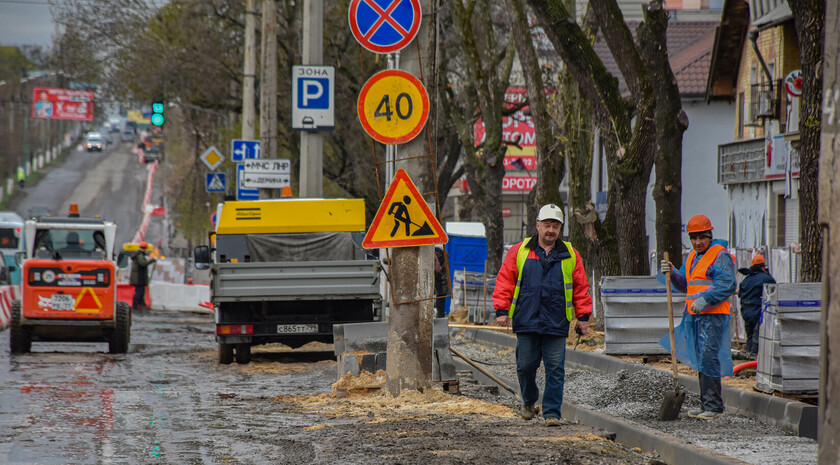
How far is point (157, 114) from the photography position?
32.4 m

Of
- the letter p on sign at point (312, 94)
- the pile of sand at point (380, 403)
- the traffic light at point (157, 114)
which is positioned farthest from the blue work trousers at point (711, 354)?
the traffic light at point (157, 114)

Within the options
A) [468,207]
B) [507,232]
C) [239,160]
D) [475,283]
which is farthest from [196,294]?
[507,232]

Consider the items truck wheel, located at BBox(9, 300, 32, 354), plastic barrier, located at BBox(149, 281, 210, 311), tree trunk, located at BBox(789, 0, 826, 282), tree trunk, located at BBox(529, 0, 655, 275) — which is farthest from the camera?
plastic barrier, located at BBox(149, 281, 210, 311)

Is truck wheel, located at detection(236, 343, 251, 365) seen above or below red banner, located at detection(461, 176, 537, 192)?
below

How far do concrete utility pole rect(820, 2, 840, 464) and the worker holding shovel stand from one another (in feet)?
20.5

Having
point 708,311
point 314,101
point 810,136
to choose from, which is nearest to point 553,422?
point 708,311

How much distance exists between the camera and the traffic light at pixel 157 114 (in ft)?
106

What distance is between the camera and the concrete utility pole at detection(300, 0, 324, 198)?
76.4ft

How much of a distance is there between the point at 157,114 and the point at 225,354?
16.5 m

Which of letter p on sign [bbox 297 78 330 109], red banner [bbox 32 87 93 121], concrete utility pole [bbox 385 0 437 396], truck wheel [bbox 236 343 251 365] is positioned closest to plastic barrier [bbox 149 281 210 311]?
letter p on sign [bbox 297 78 330 109]

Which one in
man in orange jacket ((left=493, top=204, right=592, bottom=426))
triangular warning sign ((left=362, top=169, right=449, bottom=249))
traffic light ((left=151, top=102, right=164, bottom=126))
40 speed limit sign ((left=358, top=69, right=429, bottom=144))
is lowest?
man in orange jacket ((left=493, top=204, right=592, bottom=426))

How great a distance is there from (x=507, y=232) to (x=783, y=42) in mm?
40551

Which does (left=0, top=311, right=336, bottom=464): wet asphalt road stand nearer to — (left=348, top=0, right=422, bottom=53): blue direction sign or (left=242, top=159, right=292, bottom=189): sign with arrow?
(left=348, top=0, right=422, bottom=53): blue direction sign

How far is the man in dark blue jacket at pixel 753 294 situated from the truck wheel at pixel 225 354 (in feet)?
23.4
